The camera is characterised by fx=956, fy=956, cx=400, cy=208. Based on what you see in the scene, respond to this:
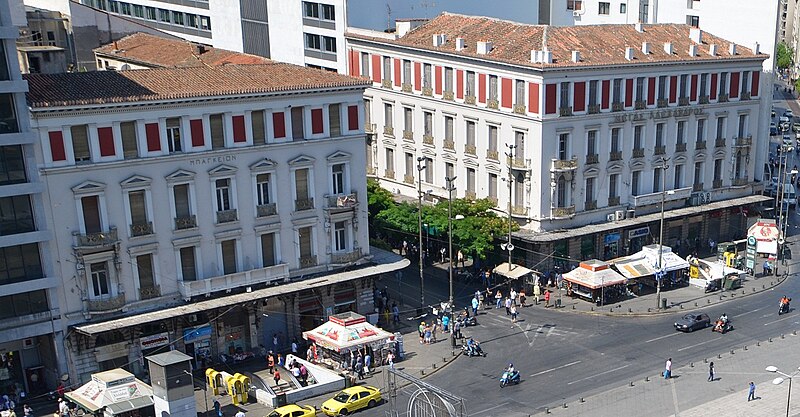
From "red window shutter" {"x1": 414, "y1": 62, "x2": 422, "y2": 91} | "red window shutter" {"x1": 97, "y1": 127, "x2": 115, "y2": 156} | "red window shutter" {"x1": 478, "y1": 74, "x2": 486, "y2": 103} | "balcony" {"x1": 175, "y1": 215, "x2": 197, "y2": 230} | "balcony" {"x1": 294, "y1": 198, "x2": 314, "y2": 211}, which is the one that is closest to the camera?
"red window shutter" {"x1": 97, "y1": 127, "x2": 115, "y2": 156}

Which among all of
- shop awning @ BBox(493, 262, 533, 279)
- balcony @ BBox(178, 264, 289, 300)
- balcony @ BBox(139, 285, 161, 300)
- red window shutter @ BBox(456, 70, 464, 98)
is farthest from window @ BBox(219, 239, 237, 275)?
red window shutter @ BBox(456, 70, 464, 98)

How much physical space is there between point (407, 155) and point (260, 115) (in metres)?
29.8

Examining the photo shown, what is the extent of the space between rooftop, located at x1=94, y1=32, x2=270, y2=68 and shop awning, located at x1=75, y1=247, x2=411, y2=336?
847 inches

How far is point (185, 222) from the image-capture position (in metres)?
62.0

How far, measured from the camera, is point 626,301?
7688 centimetres

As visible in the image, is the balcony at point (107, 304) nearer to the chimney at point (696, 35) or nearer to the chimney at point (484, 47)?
the chimney at point (484, 47)

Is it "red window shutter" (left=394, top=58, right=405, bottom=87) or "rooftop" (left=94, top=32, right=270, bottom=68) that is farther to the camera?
"red window shutter" (left=394, top=58, right=405, bottom=87)

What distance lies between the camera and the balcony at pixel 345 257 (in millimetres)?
68125

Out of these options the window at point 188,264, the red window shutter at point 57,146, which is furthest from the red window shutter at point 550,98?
the red window shutter at point 57,146

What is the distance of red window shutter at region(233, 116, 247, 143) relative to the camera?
63.0 meters

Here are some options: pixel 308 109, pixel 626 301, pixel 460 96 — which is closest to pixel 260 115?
pixel 308 109

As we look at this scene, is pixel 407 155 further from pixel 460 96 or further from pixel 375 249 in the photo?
pixel 375 249

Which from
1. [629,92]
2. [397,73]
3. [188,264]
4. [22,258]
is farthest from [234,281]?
[629,92]

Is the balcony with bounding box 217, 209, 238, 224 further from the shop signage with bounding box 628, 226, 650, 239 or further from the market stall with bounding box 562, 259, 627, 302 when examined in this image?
the shop signage with bounding box 628, 226, 650, 239
